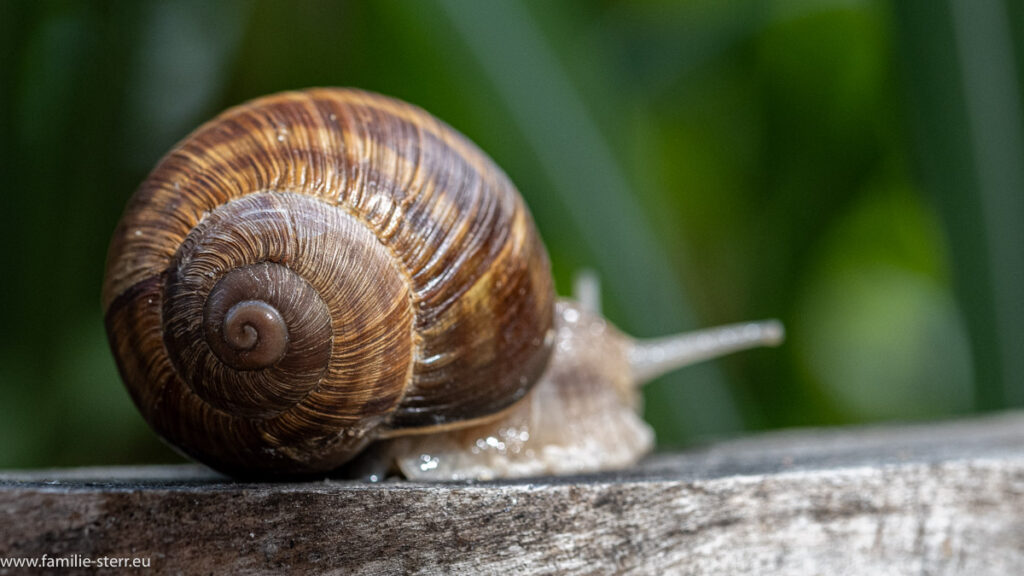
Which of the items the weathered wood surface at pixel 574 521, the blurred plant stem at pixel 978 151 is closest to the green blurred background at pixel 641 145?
the blurred plant stem at pixel 978 151

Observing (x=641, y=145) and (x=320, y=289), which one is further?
(x=641, y=145)

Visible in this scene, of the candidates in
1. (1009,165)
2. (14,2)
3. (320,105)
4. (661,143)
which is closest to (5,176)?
(14,2)

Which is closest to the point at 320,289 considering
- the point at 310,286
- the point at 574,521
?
the point at 310,286

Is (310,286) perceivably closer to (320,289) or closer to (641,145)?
(320,289)

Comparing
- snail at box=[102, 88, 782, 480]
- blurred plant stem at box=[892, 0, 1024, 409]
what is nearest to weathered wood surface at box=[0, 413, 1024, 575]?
→ snail at box=[102, 88, 782, 480]

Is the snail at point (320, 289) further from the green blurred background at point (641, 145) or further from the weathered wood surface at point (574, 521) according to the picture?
the green blurred background at point (641, 145)
